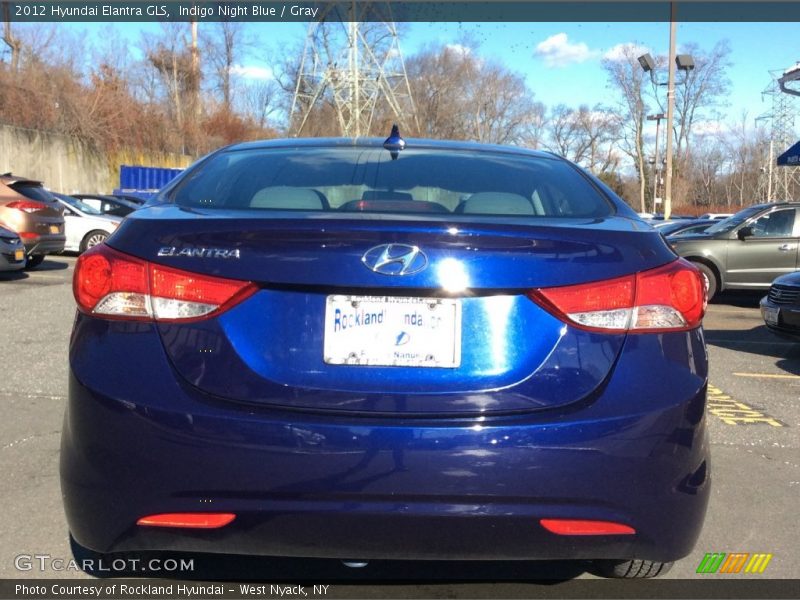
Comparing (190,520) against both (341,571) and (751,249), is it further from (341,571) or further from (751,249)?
(751,249)

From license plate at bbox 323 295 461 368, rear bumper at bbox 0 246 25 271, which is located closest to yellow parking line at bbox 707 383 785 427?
license plate at bbox 323 295 461 368

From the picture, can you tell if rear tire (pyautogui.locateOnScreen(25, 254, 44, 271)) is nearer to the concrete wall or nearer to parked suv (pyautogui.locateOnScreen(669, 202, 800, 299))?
parked suv (pyautogui.locateOnScreen(669, 202, 800, 299))

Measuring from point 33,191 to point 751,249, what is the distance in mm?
12576

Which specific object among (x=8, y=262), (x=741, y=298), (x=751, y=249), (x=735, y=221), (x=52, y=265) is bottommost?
(x=741, y=298)

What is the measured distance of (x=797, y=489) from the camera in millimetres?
3941

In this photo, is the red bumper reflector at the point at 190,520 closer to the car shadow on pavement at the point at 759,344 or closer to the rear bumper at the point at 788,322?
the car shadow on pavement at the point at 759,344

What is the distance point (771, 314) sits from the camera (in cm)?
793

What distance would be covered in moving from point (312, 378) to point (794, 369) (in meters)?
6.80

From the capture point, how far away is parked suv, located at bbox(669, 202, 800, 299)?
41.0 ft

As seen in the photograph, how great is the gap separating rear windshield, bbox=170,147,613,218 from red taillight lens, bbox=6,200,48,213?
1162 centimetres

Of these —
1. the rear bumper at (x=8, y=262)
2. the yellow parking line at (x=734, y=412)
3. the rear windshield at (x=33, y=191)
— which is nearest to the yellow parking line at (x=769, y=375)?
the yellow parking line at (x=734, y=412)

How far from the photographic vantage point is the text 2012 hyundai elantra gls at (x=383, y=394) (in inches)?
82.0

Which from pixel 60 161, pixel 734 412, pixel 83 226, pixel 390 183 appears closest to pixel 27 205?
pixel 83 226

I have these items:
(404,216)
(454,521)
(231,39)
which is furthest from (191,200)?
(231,39)
